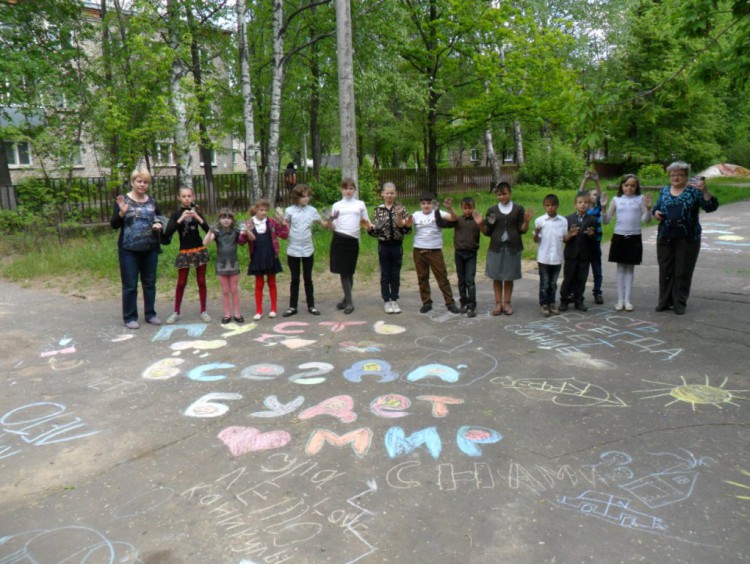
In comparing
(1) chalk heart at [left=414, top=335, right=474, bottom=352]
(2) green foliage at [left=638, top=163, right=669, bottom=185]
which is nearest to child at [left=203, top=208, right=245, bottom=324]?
(1) chalk heart at [left=414, top=335, right=474, bottom=352]

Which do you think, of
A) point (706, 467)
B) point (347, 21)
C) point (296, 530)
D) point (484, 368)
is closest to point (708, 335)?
point (484, 368)

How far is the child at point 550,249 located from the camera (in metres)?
6.93

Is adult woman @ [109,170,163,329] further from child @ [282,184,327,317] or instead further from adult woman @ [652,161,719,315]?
adult woman @ [652,161,719,315]

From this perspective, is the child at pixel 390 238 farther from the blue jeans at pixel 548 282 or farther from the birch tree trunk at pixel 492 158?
the birch tree trunk at pixel 492 158

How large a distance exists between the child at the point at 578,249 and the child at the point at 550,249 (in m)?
0.14

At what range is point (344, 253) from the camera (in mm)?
7289

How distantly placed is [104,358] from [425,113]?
16.6m

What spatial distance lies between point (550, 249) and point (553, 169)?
21.5 meters

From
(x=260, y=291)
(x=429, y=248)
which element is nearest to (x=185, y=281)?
(x=260, y=291)

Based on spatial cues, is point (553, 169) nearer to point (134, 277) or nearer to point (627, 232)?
point (627, 232)

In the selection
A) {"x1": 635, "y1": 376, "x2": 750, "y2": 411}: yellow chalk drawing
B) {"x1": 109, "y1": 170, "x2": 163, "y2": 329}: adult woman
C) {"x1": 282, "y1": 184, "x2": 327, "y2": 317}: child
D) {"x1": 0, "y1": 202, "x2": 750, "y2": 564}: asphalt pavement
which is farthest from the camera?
{"x1": 282, "y1": 184, "x2": 327, "y2": 317}: child

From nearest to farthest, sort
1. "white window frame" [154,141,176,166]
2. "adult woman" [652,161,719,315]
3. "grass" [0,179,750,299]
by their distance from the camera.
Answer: "adult woman" [652,161,719,315]
"grass" [0,179,750,299]
"white window frame" [154,141,176,166]

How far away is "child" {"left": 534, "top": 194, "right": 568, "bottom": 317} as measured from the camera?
6.93 meters

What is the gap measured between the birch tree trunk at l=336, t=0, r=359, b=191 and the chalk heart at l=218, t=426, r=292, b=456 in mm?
7140
